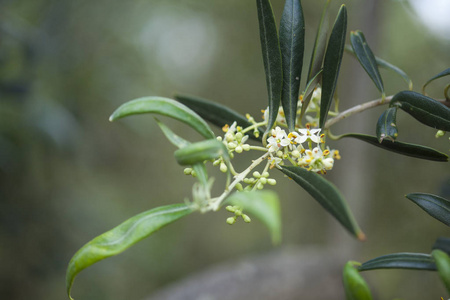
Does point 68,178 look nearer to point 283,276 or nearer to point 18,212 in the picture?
point 18,212

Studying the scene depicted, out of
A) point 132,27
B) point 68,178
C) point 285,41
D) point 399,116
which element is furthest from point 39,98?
point 399,116

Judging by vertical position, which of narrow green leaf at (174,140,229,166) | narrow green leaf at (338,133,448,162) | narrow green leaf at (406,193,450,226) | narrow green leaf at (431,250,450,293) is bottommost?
narrow green leaf at (431,250,450,293)

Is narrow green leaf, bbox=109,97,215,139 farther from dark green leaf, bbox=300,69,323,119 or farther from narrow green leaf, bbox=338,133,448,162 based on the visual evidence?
narrow green leaf, bbox=338,133,448,162

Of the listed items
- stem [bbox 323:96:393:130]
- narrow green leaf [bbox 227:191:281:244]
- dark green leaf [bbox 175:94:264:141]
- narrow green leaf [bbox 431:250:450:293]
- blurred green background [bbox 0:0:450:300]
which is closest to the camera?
narrow green leaf [bbox 227:191:281:244]

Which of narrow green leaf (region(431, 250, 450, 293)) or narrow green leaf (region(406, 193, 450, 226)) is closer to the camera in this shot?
narrow green leaf (region(431, 250, 450, 293))

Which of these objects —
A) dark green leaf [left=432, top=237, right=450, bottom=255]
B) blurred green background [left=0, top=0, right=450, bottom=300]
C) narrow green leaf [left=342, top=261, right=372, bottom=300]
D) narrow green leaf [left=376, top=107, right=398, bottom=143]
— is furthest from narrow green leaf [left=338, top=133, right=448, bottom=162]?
blurred green background [left=0, top=0, right=450, bottom=300]

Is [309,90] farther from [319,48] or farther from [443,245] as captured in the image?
[443,245]
